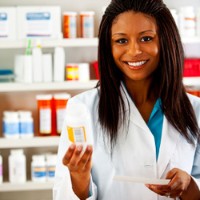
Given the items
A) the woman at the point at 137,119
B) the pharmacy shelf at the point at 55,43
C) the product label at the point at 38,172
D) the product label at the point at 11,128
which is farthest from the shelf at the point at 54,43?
the woman at the point at 137,119

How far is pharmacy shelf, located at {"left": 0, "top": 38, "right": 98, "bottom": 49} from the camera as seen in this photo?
9.80ft

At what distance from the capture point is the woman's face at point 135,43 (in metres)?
1.34

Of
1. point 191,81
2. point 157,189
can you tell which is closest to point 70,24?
point 191,81

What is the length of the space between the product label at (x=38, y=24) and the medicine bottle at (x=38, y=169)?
2.47ft

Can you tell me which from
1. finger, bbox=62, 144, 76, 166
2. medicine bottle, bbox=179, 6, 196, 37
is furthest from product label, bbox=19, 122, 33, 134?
finger, bbox=62, 144, 76, 166

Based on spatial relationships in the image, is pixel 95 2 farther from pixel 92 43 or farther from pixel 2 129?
pixel 2 129

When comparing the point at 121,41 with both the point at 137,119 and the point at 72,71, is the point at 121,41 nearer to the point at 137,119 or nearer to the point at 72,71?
the point at 137,119

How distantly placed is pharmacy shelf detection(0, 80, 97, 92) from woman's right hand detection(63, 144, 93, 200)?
1.73m

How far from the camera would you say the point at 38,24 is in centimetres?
304

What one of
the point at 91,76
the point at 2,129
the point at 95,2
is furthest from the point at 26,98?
the point at 95,2

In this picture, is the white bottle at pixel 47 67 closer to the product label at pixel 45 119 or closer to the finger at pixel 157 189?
the product label at pixel 45 119

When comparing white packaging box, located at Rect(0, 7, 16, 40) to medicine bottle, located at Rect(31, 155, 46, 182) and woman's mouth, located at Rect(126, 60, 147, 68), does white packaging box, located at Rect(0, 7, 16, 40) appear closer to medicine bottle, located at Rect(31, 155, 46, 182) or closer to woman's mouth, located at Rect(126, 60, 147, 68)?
medicine bottle, located at Rect(31, 155, 46, 182)

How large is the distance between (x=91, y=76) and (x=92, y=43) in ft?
0.82

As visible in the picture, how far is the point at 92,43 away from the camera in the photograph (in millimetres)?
2994
